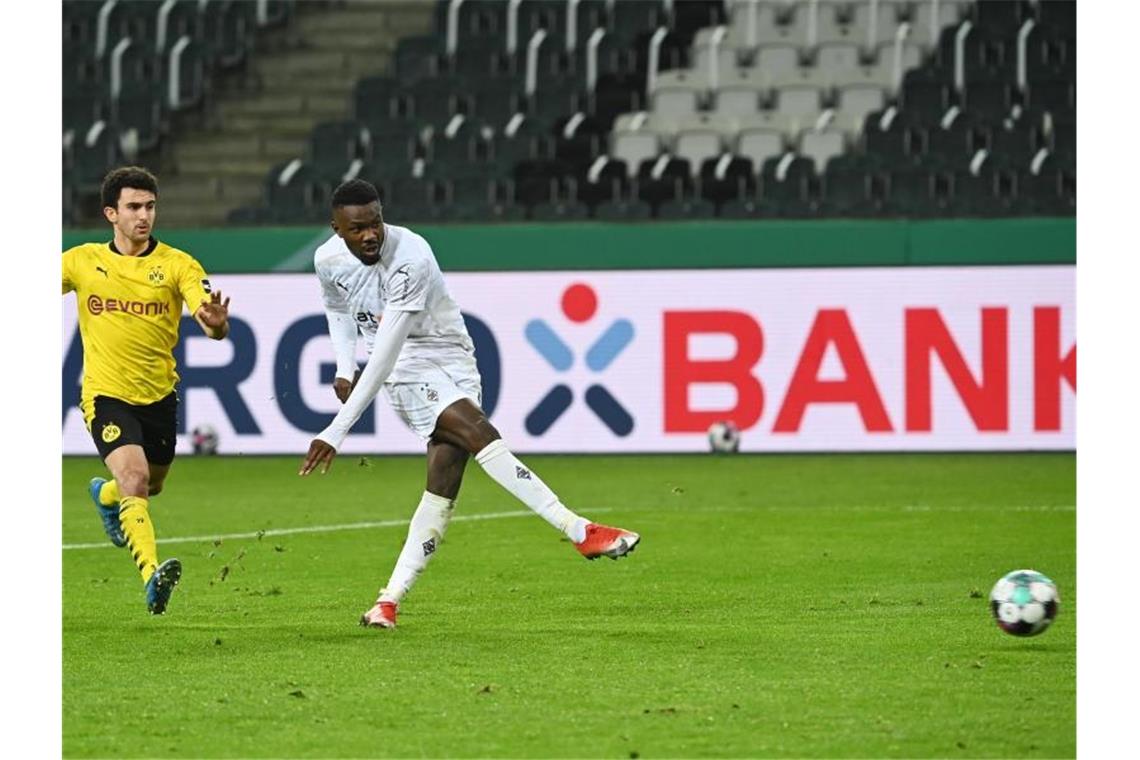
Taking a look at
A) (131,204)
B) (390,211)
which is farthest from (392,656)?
(390,211)

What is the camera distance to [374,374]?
8836 millimetres

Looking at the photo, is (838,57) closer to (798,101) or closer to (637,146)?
(798,101)

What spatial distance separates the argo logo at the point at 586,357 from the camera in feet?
66.5

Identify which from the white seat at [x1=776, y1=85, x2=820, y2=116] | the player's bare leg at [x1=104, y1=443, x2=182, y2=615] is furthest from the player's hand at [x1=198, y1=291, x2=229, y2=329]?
the white seat at [x1=776, y1=85, x2=820, y2=116]

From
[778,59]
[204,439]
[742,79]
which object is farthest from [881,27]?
[204,439]

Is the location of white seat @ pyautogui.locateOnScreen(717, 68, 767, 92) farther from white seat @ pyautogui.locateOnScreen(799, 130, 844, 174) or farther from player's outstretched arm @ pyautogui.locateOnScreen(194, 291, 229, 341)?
player's outstretched arm @ pyautogui.locateOnScreen(194, 291, 229, 341)

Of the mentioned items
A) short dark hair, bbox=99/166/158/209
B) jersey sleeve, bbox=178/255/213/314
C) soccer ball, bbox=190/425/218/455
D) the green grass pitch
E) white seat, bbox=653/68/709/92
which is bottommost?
soccer ball, bbox=190/425/218/455

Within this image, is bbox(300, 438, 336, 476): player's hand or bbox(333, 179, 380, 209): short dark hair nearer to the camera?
bbox(300, 438, 336, 476): player's hand

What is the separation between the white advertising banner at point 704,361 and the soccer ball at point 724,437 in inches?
3.5

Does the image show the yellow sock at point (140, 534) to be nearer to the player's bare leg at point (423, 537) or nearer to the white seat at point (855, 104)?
the player's bare leg at point (423, 537)

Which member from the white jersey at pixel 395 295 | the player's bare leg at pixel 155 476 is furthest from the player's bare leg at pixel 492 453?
the player's bare leg at pixel 155 476

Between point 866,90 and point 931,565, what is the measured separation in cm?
1265

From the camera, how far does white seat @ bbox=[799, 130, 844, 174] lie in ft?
74.9

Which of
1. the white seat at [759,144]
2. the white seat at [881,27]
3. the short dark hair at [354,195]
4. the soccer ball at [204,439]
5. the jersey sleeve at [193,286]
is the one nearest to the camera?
the short dark hair at [354,195]
